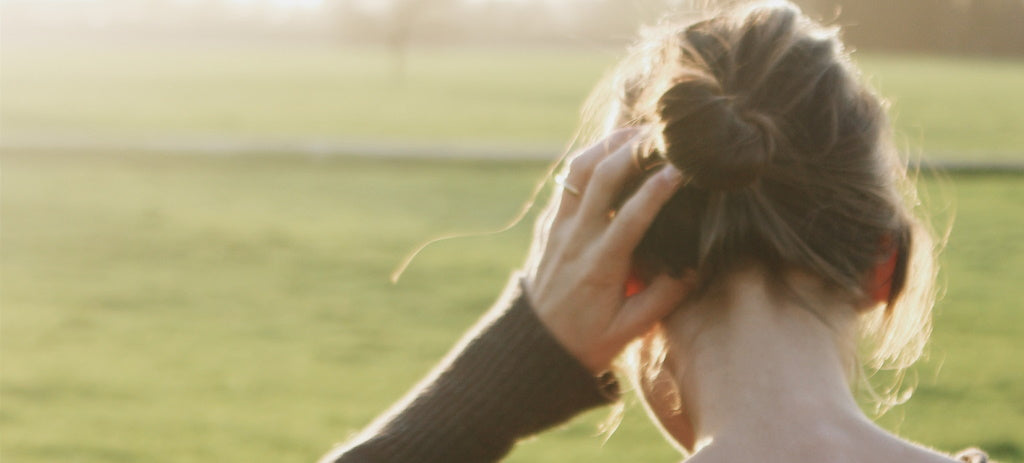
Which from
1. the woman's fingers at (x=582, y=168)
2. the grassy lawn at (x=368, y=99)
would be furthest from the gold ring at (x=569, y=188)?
the grassy lawn at (x=368, y=99)

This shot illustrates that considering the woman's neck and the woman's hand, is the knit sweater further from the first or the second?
the woman's neck

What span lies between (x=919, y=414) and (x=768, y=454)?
3.93 metres

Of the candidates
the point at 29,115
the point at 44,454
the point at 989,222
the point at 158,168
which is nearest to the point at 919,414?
the point at 44,454

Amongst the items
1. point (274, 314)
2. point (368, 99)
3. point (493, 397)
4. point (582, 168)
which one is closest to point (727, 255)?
point (582, 168)

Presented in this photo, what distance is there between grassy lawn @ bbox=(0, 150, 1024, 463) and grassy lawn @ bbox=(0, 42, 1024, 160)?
7.87 ft

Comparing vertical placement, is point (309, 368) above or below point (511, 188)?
below

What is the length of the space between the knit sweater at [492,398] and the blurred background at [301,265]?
1.57 feet

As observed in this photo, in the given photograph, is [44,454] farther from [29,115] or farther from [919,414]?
[29,115]

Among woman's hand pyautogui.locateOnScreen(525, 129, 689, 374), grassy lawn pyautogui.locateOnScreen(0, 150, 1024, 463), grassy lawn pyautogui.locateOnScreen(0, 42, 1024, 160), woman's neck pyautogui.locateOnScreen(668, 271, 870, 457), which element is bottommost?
woman's neck pyautogui.locateOnScreen(668, 271, 870, 457)

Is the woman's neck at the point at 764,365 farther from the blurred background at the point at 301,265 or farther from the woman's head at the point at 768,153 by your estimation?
the blurred background at the point at 301,265

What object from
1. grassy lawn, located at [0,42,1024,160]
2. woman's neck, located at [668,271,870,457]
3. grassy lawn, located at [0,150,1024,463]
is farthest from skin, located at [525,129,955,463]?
grassy lawn, located at [0,42,1024,160]

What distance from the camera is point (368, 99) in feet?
88.0

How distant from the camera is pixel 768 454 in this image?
1.24 m

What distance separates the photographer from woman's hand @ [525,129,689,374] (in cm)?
139
